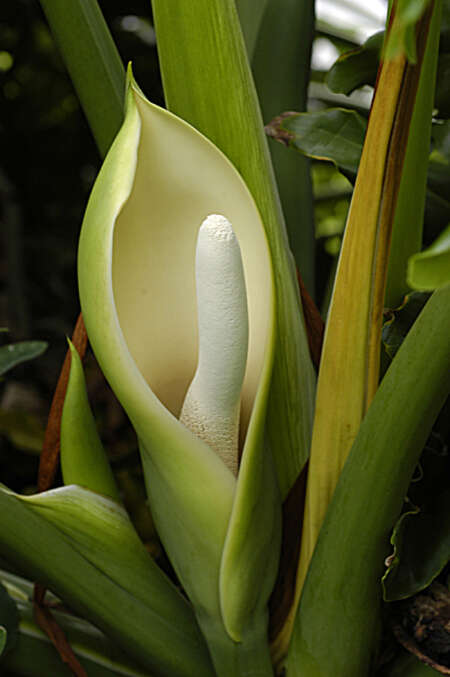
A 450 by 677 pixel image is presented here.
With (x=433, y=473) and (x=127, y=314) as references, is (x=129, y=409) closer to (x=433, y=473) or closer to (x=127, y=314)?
Result: (x=127, y=314)

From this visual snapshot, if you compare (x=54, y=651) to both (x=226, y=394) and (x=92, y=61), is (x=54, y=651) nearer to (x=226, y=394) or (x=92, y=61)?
(x=226, y=394)

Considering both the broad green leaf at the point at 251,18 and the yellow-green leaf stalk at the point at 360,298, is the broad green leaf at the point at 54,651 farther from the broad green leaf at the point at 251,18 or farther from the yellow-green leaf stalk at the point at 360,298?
the broad green leaf at the point at 251,18

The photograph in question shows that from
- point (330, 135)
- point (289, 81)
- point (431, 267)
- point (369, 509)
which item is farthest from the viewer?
point (289, 81)

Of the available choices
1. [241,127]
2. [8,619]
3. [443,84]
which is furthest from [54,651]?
[443,84]

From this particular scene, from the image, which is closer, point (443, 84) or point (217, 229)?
point (217, 229)

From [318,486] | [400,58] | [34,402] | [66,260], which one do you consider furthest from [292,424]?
[66,260]

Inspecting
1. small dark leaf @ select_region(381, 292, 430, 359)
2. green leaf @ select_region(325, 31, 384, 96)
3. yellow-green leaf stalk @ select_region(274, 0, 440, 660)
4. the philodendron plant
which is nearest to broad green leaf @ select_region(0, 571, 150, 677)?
the philodendron plant
